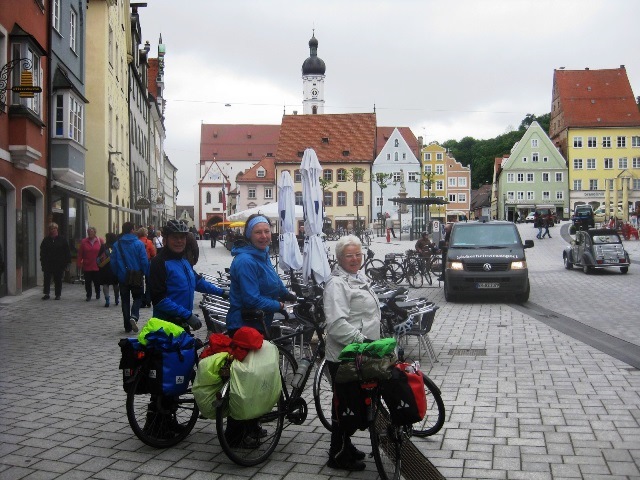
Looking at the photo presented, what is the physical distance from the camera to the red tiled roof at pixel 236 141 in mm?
127188

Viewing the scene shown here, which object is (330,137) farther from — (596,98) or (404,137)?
(596,98)

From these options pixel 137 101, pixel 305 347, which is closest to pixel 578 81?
pixel 137 101

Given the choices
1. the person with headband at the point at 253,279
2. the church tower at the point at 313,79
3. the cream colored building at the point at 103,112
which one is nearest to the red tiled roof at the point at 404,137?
the church tower at the point at 313,79

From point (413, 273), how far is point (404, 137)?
79102mm

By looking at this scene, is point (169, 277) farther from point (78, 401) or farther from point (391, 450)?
point (391, 450)

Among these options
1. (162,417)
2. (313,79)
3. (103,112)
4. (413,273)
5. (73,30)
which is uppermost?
(313,79)

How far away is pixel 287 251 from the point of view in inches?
688

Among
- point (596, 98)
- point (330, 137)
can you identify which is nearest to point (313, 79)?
point (330, 137)

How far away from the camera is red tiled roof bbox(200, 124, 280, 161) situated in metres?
127

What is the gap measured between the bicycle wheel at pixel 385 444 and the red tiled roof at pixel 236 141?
122822 mm

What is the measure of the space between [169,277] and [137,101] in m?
41.2

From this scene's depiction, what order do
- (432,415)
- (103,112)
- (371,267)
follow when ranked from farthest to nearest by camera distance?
(103,112) < (371,267) < (432,415)

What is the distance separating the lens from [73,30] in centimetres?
2441

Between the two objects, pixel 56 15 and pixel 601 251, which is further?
pixel 601 251
